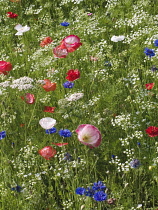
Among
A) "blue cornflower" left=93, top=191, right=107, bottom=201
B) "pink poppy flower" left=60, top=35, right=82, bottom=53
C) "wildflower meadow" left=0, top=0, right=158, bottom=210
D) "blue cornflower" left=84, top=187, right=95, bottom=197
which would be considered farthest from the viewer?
"pink poppy flower" left=60, top=35, right=82, bottom=53

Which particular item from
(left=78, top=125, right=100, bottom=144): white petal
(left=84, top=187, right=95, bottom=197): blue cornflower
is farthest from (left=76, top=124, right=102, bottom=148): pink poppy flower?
(left=84, top=187, right=95, bottom=197): blue cornflower

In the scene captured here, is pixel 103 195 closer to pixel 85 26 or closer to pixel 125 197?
pixel 125 197

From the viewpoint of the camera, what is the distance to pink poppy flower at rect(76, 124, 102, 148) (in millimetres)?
2215

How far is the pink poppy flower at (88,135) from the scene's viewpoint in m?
2.21

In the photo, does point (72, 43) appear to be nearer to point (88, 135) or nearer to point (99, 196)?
point (88, 135)

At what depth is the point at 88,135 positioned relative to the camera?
223 centimetres

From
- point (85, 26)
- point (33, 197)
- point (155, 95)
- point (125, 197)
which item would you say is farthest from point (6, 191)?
point (85, 26)

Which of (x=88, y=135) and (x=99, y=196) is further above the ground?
(x=88, y=135)

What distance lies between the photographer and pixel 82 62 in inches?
157

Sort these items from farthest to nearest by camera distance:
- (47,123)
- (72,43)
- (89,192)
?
(72,43), (47,123), (89,192)

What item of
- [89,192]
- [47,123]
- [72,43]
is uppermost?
[72,43]

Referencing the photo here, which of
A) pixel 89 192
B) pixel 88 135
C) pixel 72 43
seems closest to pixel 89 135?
pixel 88 135

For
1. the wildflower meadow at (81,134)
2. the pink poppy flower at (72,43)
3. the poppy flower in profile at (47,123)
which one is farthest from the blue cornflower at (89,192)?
the pink poppy flower at (72,43)

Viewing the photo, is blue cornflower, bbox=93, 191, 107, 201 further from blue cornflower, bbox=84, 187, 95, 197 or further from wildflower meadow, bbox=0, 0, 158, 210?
blue cornflower, bbox=84, 187, 95, 197
